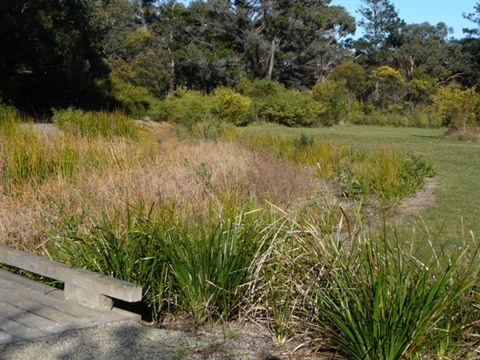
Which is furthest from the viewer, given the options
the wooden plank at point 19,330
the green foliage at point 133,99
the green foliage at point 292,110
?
the green foliage at point 292,110

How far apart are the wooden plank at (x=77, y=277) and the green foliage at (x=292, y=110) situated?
2989 centimetres

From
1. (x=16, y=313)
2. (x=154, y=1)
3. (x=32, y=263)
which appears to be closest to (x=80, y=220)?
(x=32, y=263)

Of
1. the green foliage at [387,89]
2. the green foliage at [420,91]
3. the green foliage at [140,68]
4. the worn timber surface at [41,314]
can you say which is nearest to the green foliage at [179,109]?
the green foliage at [140,68]

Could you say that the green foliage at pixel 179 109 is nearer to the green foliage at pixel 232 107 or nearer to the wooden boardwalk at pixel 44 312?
the green foliage at pixel 232 107

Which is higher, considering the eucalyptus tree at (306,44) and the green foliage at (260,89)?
the eucalyptus tree at (306,44)

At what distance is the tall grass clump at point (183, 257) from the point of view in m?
4.88

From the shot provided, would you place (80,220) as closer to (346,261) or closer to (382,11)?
(346,261)

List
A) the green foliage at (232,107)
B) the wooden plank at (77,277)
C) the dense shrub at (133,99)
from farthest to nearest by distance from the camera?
the green foliage at (232,107) < the dense shrub at (133,99) < the wooden plank at (77,277)

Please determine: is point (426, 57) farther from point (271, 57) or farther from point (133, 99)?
point (133, 99)

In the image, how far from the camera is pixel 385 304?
3949 mm

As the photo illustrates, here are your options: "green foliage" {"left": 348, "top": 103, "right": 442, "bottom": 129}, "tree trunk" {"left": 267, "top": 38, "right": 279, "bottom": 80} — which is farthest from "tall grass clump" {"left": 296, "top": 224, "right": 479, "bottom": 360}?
"tree trunk" {"left": 267, "top": 38, "right": 279, "bottom": 80}

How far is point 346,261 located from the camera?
14.3ft

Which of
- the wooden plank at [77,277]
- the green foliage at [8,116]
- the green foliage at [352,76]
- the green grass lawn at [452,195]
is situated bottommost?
the green grass lawn at [452,195]

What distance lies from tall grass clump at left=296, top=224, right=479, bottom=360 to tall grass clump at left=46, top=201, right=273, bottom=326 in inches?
26.4
